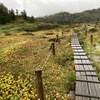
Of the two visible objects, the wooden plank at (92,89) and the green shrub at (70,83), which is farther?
the green shrub at (70,83)

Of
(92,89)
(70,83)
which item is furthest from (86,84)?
(70,83)

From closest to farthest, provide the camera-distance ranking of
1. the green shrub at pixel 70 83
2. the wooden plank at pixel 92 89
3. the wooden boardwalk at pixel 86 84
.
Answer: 1. the wooden boardwalk at pixel 86 84
2. the wooden plank at pixel 92 89
3. the green shrub at pixel 70 83

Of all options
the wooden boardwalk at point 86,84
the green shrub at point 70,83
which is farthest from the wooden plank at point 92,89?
the green shrub at point 70,83

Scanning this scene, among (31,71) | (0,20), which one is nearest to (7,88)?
(31,71)

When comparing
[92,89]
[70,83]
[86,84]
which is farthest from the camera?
[70,83]

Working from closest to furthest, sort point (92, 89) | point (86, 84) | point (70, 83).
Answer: point (92, 89)
point (86, 84)
point (70, 83)

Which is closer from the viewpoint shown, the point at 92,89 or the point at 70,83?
the point at 92,89

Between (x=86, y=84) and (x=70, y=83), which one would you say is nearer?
(x=86, y=84)

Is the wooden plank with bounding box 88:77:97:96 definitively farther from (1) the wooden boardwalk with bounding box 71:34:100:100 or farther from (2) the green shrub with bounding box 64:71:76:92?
(2) the green shrub with bounding box 64:71:76:92

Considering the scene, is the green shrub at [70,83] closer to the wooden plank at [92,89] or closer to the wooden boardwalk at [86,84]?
the wooden boardwalk at [86,84]

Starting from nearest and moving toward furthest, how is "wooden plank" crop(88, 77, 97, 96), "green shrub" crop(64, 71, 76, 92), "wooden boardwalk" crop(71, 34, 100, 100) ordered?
"wooden boardwalk" crop(71, 34, 100, 100), "wooden plank" crop(88, 77, 97, 96), "green shrub" crop(64, 71, 76, 92)

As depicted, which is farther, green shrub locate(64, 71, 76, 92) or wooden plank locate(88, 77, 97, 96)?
green shrub locate(64, 71, 76, 92)

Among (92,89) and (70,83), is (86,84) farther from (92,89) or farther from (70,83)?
(70,83)

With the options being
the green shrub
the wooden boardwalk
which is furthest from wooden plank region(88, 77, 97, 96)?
the green shrub
